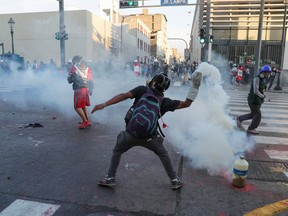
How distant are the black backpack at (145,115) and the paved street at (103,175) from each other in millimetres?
791

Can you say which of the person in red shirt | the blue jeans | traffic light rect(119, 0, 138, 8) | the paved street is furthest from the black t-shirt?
traffic light rect(119, 0, 138, 8)

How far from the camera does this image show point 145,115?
3.38 m

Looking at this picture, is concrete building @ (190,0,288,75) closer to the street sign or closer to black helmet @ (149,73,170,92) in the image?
the street sign

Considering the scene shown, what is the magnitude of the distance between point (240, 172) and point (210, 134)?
1047mm

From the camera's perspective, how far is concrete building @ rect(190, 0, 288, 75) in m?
24.2

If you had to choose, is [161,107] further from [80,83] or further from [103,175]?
[80,83]

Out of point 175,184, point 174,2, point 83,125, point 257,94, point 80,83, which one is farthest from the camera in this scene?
point 174,2

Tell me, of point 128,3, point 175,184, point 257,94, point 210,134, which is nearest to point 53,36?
point 128,3

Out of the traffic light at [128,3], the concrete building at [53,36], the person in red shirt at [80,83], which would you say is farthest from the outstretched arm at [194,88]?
the concrete building at [53,36]

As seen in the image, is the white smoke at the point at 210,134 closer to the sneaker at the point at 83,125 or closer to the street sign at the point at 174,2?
the sneaker at the point at 83,125

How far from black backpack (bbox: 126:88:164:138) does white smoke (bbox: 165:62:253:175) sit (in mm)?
1425

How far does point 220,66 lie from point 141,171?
2187 cm

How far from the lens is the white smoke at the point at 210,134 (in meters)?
4.54

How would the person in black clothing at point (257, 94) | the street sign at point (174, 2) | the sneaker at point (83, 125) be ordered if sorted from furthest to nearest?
the street sign at point (174, 2) → the sneaker at point (83, 125) → the person in black clothing at point (257, 94)
